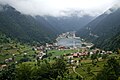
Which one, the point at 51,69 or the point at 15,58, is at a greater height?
the point at 15,58

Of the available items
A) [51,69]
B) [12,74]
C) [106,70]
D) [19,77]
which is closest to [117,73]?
[106,70]

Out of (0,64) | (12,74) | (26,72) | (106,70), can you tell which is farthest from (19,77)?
(0,64)

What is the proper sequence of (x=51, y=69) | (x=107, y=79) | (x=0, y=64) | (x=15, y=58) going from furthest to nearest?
(x=15, y=58)
(x=0, y=64)
(x=51, y=69)
(x=107, y=79)

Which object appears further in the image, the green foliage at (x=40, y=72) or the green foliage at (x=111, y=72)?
the green foliage at (x=40, y=72)

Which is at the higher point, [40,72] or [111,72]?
[40,72]

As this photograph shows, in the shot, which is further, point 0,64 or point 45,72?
point 0,64

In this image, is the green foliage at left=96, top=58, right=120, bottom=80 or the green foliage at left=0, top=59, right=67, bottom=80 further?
the green foliage at left=0, top=59, right=67, bottom=80

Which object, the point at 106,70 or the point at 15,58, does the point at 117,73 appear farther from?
the point at 15,58

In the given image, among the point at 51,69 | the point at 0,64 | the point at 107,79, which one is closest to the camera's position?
the point at 107,79

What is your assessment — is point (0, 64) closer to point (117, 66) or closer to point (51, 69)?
point (51, 69)

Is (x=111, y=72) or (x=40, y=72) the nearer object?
(x=111, y=72)
